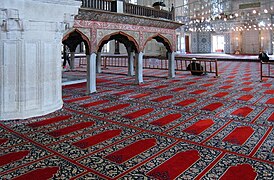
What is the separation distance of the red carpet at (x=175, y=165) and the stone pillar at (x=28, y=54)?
7.55 ft

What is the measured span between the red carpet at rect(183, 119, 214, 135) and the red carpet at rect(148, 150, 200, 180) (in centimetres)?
62

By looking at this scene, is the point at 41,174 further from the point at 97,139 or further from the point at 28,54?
the point at 28,54

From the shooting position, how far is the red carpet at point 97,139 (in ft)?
8.86

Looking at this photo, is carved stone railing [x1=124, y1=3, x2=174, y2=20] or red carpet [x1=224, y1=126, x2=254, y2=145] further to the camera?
carved stone railing [x1=124, y1=3, x2=174, y2=20]

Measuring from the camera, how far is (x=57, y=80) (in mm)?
4176

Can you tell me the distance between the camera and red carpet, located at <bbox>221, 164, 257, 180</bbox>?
1981 mm

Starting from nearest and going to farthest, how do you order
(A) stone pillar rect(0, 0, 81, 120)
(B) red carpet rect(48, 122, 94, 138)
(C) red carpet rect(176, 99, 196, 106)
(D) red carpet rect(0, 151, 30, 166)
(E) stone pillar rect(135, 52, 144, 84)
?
(D) red carpet rect(0, 151, 30, 166) < (B) red carpet rect(48, 122, 94, 138) < (A) stone pillar rect(0, 0, 81, 120) < (C) red carpet rect(176, 99, 196, 106) < (E) stone pillar rect(135, 52, 144, 84)

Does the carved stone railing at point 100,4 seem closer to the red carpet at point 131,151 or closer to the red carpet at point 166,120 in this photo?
the red carpet at point 166,120

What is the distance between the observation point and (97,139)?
9.37 feet

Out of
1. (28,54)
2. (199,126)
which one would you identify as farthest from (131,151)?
(28,54)

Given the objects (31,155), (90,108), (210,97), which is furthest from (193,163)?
(210,97)

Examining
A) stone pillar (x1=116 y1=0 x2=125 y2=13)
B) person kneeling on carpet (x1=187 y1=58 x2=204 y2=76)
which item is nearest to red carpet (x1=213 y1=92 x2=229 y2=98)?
stone pillar (x1=116 y1=0 x2=125 y2=13)

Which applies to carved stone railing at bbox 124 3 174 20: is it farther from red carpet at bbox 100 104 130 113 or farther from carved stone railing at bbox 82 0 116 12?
red carpet at bbox 100 104 130 113

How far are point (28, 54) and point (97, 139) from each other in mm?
1682
